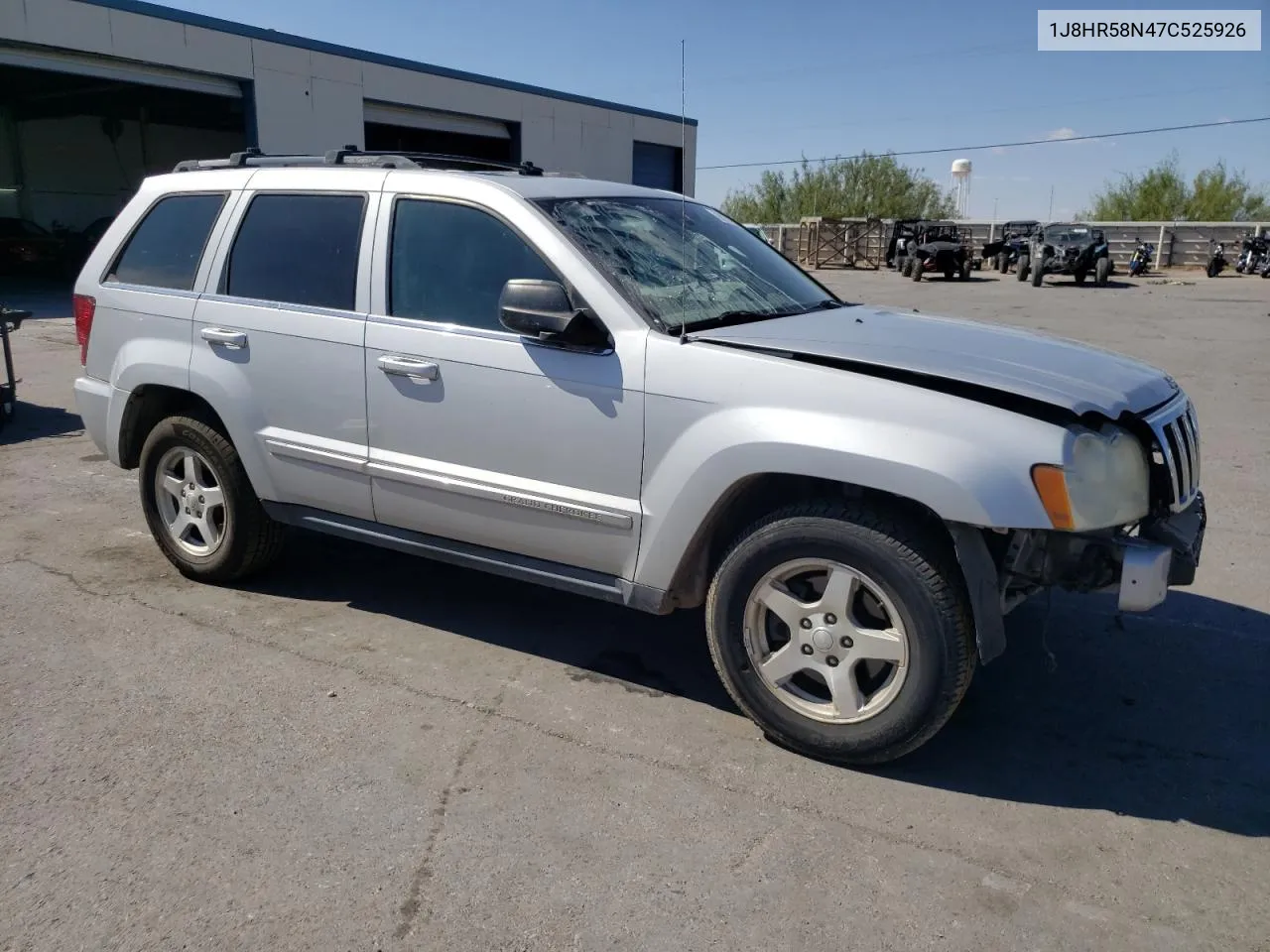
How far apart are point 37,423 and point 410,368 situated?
20.7 ft

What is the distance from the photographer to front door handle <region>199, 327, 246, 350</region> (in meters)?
4.51

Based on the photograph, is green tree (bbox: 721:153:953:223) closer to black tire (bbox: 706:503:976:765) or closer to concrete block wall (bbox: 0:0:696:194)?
concrete block wall (bbox: 0:0:696:194)

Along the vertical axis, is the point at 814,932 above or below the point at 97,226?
below

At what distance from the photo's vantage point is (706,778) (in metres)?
3.32

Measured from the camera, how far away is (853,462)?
124 inches

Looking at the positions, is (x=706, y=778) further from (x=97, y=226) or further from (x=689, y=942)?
(x=97, y=226)

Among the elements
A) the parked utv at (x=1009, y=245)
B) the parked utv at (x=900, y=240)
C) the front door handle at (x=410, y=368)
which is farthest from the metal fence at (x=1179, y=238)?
the front door handle at (x=410, y=368)

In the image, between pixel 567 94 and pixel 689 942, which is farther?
pixel 567 94

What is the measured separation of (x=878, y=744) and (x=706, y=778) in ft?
1.83

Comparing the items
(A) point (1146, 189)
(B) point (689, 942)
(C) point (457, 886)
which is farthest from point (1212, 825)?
(A) point (1146, 189)

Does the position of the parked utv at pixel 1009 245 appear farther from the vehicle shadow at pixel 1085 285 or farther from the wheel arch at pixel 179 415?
the wheel arch at pixel 179 415

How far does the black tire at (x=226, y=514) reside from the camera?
185 inches

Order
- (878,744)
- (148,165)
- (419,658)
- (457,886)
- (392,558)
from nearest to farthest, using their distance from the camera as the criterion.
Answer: (457,886)
(878,744)
(419,658)
(392,558)
(148,165)

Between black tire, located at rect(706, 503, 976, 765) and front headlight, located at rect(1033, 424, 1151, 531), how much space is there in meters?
0.39
